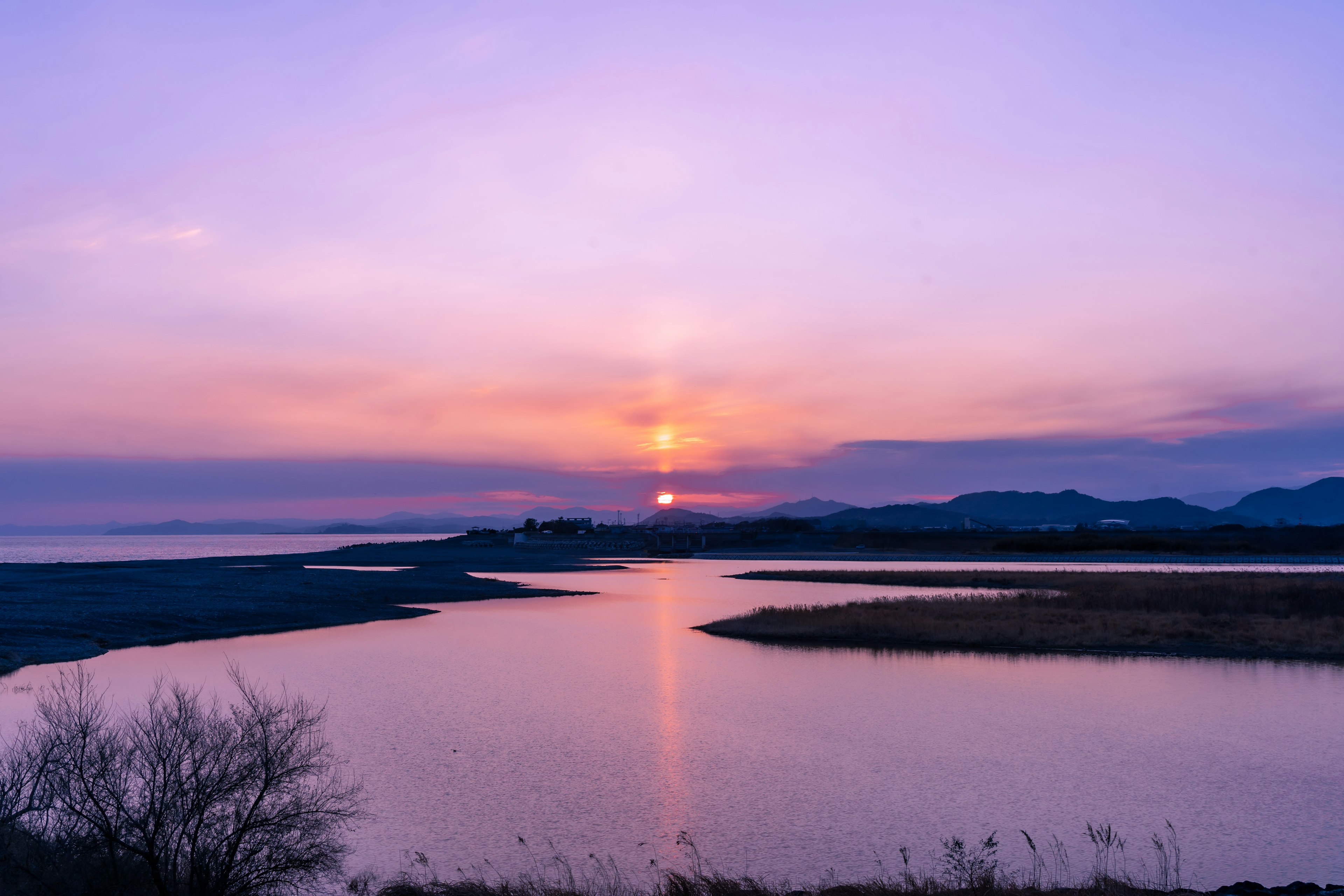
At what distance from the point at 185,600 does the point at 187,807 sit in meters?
45.1

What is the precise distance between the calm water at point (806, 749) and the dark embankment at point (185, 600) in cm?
320

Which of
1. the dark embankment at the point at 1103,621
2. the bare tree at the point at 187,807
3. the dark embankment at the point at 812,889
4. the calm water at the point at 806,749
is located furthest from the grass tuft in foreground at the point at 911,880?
the dark embankment at the point at 1103,621

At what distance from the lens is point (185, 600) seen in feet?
166

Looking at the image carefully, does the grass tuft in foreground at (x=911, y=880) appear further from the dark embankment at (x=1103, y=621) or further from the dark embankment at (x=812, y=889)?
the dark embankment at (x=1103, y=621)

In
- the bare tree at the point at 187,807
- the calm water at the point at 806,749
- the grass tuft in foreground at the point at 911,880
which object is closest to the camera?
the bare tree at the point at 187,807

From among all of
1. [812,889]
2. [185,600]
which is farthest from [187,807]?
[185,600]

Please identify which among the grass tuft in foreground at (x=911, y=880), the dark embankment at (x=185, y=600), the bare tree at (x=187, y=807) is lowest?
the dark embankment at (x=185, y=600)

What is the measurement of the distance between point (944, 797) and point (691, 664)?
17.2 m

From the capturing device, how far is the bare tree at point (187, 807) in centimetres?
1062

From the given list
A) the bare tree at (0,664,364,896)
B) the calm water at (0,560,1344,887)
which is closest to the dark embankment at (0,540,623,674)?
the calm water at (0,560,1344,887)

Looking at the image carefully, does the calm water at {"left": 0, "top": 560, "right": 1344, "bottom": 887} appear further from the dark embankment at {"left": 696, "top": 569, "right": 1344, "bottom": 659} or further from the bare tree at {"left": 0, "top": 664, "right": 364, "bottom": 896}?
the dark embankment at {"left": 696, "top": 569, "right": 1344, "bottom": 659}

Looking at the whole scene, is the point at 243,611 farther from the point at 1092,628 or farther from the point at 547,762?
the point at 1092,628

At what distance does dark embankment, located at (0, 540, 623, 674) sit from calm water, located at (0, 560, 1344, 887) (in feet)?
10.5

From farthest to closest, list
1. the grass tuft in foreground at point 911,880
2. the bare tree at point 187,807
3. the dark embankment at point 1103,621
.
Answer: the dark embankment at point 1103,621
the grass tuft in foreground at point 911,880
the bare tree at point 187,807
